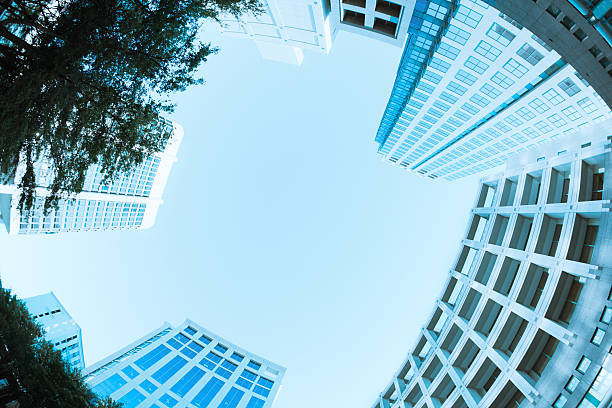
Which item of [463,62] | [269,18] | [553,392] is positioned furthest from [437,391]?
[269,18]

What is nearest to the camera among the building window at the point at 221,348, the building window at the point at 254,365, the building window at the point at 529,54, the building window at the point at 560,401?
the building window at the point at 560,401

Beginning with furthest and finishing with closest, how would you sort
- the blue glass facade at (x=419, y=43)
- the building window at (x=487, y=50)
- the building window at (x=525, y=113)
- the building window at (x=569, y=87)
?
1. the building window at (x=525, y=113)
2. the building window at (x=487, y=50)
3. the blue glass facade at (x=419, y=43)
4. the building window at (x=569, y=87)

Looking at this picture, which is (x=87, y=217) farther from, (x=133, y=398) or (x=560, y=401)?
(x=560, y=401)

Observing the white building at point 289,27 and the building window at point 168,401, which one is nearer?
the white building at point 289,27

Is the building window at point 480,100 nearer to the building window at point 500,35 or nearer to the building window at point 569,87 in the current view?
the building window at point 569,87

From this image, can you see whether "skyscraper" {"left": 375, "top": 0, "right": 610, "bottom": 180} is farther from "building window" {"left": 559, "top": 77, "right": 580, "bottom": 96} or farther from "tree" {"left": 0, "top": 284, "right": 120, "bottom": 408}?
"tree" {"left": 0, "top": 284, "right": 120, "bottom": 408}

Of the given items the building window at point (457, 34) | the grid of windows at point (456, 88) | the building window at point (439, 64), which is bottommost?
the grid of windows at point (456, 88)

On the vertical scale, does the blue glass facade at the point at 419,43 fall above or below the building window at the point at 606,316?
above

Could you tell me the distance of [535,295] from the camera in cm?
1703

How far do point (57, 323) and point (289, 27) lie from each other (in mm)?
106942

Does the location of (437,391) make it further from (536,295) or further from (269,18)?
(269,18)

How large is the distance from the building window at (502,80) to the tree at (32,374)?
51.9 m

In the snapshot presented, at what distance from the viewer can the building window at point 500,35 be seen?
102 ft

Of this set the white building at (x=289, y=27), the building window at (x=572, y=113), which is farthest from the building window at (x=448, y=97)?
the white building at (x=289, y=27)
